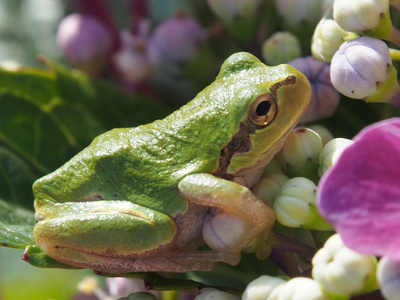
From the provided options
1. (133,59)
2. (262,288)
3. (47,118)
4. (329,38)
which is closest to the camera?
(262,288)

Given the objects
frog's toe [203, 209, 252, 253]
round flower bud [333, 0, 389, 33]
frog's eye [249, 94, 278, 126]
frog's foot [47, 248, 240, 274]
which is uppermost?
round flower bud [333, 0, 389, 33]

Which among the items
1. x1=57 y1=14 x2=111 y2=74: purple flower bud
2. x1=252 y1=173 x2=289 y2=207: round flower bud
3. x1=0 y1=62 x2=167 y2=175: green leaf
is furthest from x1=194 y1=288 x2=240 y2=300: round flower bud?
x1=57 y1=14 x2=111 y2=74: purple flower bud

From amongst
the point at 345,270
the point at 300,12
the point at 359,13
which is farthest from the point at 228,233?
the point at 300,12

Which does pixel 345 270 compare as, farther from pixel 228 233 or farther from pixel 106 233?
pixel 106 233

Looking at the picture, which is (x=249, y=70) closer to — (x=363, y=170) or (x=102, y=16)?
(x=363, y=170)

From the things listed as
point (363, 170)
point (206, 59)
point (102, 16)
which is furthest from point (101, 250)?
point (102, 16)

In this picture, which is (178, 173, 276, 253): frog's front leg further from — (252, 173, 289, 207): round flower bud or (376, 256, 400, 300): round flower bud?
(376, 256, 400, 300): round flower bud

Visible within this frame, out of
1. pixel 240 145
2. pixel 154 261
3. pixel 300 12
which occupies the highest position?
pixel 300 12
